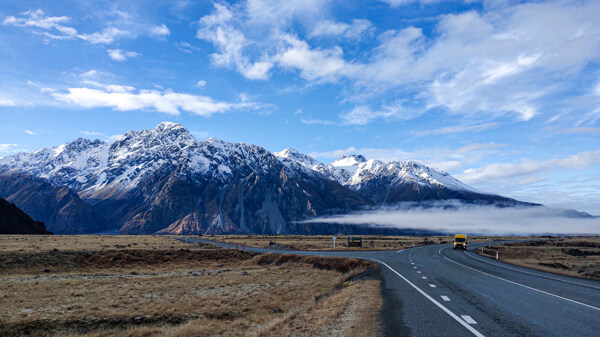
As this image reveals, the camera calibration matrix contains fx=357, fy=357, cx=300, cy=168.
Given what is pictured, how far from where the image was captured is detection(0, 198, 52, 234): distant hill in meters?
117

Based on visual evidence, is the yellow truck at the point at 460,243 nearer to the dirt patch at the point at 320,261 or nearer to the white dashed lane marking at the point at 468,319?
the dirt patch at the point at 320,261

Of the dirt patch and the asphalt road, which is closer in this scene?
the asphalt road

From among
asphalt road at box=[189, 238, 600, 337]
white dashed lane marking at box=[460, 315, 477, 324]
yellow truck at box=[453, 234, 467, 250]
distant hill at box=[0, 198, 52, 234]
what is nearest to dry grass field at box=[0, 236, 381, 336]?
asphalt road at box=[189, 238, 600, 337]

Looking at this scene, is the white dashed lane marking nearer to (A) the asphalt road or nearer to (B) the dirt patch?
(A) the asphalt road

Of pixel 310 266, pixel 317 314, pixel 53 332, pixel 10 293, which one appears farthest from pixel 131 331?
pixel 310 266

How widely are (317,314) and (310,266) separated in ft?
85.7

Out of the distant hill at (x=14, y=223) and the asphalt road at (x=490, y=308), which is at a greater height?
the asphalt road at (x=490, y=308)

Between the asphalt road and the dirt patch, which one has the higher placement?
the asphalt road

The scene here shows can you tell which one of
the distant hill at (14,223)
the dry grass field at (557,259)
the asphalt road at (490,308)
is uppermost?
the asphalt road at (490,308)

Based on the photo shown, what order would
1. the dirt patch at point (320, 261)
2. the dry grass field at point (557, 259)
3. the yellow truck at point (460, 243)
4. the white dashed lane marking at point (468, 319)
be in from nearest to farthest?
the white dashed lane marking at point (468, 319), the dry grass field at point (557, 259), the dirt patch at point (320, 261), the yellow truck at point (460, 243)

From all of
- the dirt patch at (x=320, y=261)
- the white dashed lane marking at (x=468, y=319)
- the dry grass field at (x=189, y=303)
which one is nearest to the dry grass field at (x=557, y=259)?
the dirt patch at (x=320, y=261)

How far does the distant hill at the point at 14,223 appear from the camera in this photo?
117 m

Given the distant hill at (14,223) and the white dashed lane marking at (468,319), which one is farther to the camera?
the distant hill at (14,223)

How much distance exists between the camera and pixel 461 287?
18.6 metres
